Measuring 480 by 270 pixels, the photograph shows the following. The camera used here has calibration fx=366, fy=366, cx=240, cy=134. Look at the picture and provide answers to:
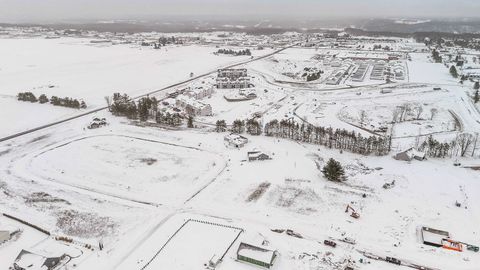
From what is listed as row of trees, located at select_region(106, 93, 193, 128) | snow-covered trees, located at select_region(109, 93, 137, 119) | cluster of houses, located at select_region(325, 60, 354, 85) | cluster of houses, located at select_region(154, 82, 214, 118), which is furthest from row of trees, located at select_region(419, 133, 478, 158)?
snow-covered trees, located at select_region(109, 93, 137, 119)

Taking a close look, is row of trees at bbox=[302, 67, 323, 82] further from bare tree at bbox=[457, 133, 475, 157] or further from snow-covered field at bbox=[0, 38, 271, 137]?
bare tree at bbox=[457, 133, 475, 157]

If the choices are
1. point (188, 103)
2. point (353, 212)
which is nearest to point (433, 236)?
point (353, 212)

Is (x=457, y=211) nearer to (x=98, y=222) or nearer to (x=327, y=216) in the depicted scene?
(x=327, y=216)

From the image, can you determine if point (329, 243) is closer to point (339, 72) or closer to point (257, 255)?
point (257, 255)

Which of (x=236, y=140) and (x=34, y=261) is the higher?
(x=236, y=140)

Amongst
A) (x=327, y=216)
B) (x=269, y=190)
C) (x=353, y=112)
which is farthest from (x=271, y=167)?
(x=353, y=112)

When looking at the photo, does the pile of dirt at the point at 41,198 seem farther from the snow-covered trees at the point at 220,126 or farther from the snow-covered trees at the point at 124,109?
the snow-covered trees at the point at 124,109
